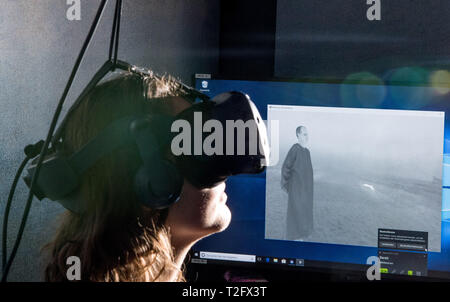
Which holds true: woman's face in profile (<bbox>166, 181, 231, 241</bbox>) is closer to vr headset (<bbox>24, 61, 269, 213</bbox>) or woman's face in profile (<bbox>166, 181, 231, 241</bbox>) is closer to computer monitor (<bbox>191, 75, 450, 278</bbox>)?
vr headset (<bbox>24, 61, 269, 213</bbox>)

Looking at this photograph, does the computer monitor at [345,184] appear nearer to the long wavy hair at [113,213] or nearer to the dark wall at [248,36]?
the dark wall at [248,36]

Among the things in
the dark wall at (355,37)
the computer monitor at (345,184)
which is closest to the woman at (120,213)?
the computer monitor at (345,184)

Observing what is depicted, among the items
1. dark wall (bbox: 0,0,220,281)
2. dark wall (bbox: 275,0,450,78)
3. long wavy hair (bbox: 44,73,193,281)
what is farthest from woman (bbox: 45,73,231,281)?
dark wall (bbox: 275,0,450,78)

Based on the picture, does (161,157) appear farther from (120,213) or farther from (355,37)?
(355,37)

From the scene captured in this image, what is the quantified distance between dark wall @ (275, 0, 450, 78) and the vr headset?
59cm

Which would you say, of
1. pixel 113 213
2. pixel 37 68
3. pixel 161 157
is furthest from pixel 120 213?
pixel 37 68

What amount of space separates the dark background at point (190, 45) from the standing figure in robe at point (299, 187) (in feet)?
0.50

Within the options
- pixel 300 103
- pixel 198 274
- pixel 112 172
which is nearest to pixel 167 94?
pixel 112 172

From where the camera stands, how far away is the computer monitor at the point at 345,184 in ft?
2.94

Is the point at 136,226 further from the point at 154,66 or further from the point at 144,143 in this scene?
the point at 154,66

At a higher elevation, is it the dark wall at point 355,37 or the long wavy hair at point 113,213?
the dark wall at point 355,37

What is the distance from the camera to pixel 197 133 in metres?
0.51

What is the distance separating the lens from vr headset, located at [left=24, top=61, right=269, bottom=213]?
493 millimetres

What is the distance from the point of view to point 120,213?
0.60 meters
